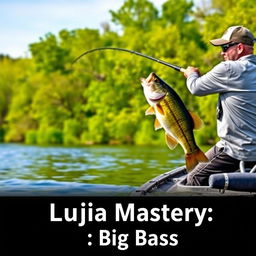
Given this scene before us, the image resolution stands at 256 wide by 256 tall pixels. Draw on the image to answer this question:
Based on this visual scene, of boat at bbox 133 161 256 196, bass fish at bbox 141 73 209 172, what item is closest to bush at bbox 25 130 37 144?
boat at bbox 133 161 256 196

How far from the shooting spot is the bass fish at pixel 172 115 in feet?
24.8

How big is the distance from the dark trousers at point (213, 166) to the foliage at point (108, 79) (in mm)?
30486

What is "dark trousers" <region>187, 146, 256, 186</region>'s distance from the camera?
24.6ft

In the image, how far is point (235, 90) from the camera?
7227mm

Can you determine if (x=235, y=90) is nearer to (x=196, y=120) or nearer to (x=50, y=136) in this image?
(x=196, y=120)

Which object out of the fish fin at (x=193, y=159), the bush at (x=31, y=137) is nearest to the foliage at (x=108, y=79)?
the bush at (x=31, y=137)

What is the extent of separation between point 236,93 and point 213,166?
0.78m

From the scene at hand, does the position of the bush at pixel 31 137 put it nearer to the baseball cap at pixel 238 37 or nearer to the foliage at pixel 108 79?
the foliage at pixel 108 79

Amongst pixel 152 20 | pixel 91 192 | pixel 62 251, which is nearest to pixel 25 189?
pixel 91 192

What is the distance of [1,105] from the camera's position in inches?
2498

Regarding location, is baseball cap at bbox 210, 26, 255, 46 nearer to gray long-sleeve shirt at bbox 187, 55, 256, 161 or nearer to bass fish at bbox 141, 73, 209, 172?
gray long-sleeve shirt at bbox 187, 55, 256, 161

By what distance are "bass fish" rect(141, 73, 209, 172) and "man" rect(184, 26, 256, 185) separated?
306mm

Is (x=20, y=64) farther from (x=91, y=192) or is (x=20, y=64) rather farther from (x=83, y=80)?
(x=91, y=192)

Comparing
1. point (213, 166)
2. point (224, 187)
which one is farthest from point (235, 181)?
point (213, 166)
